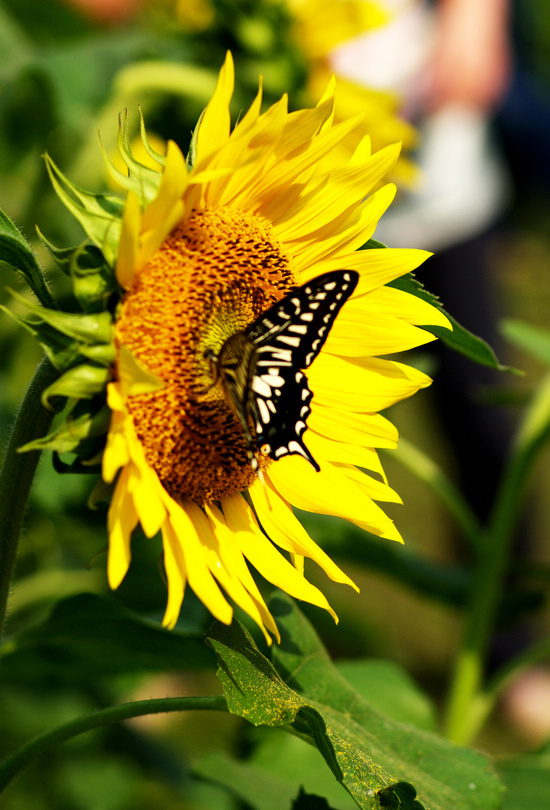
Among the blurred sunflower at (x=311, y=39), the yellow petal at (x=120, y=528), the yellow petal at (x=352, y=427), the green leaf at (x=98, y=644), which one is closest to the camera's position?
the yellow petal at (x=120, y=528)

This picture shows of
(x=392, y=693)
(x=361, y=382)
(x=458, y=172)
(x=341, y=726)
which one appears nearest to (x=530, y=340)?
(x=361, y=382)

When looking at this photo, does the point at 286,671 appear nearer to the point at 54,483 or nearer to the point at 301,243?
the point at 301,243

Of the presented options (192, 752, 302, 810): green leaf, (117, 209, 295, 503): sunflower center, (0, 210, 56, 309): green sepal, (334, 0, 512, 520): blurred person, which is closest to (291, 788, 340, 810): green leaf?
(192, 752, 302, 810): green leaf

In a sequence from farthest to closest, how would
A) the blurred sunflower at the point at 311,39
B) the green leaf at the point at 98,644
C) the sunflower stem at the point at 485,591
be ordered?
1. the blurred sunflower at the point at 311,39
2. the sunflower stem at the point at 485,591
3. the green leaf at the point at 98,644

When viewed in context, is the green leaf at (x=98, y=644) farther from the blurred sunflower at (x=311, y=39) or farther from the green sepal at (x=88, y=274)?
the blurred sunflower at (x=311, y=39)

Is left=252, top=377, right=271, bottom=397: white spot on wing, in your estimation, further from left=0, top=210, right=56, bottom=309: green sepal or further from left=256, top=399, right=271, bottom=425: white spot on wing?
left=0, top=210, right=56, bottom=309: green sepal

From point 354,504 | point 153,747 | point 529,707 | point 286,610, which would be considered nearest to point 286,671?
point 286,610

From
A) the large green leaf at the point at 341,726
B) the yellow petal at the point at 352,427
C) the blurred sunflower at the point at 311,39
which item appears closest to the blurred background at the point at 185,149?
the blurred sunflower at the point at 311,39
